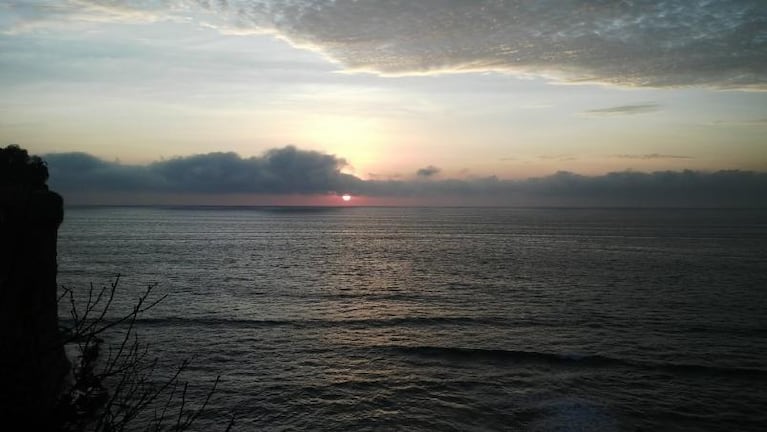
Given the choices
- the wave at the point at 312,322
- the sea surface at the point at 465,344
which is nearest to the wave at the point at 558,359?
the sea surface at the point at 465,344

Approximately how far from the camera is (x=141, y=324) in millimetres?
42312

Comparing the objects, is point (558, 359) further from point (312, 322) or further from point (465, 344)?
point (312, 322)

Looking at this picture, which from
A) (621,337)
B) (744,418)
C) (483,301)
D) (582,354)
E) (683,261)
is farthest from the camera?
(683,261)

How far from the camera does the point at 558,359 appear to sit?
1320 inches

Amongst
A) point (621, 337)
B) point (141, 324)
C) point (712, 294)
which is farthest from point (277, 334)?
point (712, 294)

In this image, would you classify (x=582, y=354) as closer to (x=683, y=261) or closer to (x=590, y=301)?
(x=590, y=301)

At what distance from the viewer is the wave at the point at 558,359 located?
103ft

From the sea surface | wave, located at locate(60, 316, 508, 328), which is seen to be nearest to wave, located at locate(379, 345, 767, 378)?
the sea surface

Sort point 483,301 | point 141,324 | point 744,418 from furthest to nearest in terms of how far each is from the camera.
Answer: point 483,301 → point 141,324 → point 744,418

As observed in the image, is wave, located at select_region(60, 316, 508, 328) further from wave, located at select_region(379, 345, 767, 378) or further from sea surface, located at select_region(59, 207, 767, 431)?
wave, located at select_region(379, 345, 767, 378)

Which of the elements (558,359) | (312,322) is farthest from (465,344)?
(312,322)

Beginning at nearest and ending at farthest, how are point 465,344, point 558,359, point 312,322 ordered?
1. point 558,359
2. point 465,344
3. point 312,322

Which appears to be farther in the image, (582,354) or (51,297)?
(582,354)

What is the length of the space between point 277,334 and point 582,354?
73.7 feet
